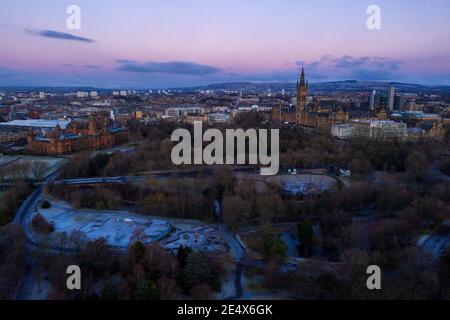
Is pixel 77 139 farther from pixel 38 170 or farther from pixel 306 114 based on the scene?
pixel 306 114

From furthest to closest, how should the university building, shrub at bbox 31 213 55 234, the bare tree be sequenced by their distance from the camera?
the university building < the bare tree < shrub at bbox 31 213 55 234

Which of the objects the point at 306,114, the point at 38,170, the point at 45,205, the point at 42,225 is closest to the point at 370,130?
the point at 306,114

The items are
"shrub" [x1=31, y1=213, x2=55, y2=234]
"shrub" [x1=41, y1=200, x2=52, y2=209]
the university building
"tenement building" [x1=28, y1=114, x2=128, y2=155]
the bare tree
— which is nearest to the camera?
"shrub" [x1=31, y1=213, x2=55, y2=234]

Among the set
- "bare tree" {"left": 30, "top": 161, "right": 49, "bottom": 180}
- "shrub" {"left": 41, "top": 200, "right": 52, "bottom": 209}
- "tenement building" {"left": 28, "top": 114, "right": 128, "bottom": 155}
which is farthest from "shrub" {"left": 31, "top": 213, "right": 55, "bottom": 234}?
"tenement building" {"left": 28, "top": 114, "right": 128, "bottom": 155}

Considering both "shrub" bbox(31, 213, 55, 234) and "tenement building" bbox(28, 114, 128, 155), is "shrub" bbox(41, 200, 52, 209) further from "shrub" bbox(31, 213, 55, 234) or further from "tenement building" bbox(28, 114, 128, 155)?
"tenement building" bbox(28, 114, 128, 155)

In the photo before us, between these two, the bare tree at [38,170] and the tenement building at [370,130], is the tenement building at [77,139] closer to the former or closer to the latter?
the bare tree at [38,170]

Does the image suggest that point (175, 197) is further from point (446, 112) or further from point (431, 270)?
point (446, 112)

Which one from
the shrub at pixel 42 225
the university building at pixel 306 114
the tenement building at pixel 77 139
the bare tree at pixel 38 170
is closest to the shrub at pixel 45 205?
the shrub at pixel 42 225
